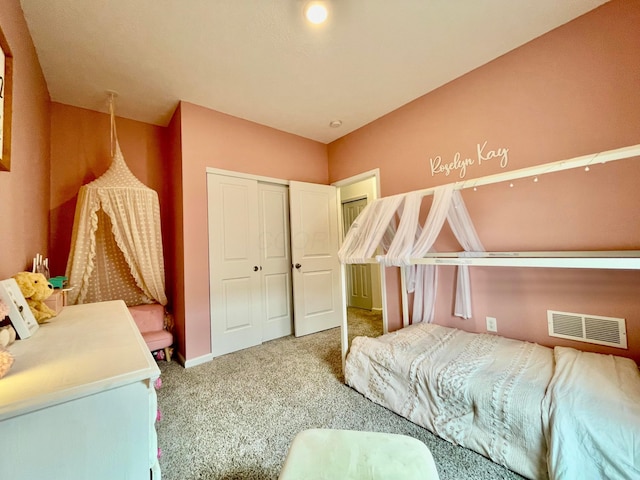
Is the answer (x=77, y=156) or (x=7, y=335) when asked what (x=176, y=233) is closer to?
(x=77, y=156)

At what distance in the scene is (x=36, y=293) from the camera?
126 cm

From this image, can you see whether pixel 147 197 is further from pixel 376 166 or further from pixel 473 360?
pixel 473 360

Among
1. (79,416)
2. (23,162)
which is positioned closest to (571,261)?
(79,416)

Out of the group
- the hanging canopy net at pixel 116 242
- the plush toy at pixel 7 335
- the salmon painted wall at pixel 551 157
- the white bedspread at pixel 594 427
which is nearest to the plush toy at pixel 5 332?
the plush toy at pixel 7 335

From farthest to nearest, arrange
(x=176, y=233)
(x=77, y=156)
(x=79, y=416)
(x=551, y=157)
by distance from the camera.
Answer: (x=176, y=233) → (x=77, y=156) → (x=551, y=157) → (x=79, y=416)

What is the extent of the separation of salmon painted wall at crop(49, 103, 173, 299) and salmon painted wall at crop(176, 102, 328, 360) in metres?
0.65

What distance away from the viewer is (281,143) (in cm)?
346

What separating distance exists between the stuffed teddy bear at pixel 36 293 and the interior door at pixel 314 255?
7.55 feet

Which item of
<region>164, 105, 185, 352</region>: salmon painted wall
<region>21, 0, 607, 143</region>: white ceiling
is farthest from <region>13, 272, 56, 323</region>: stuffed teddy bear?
<region>21, 0, 607, 143</region>: white ceiling

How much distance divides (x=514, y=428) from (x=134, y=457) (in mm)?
1657

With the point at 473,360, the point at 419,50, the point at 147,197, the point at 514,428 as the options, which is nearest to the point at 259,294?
the point at 147,197

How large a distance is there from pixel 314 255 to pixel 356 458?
2.73m

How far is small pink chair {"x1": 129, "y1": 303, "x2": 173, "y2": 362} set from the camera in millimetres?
2561

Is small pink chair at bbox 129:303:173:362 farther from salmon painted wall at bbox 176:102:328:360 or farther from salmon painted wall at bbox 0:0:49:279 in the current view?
salmon painted wall at bbox 0:0:49:279
